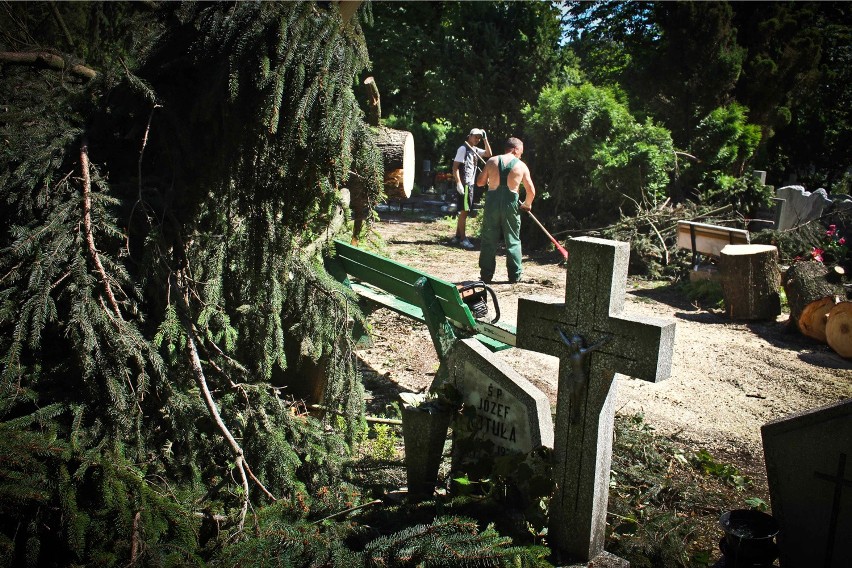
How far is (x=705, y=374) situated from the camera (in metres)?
5.88

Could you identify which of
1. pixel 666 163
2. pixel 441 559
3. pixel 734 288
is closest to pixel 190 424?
pixel 441 559

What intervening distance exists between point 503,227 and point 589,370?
20.9 feet

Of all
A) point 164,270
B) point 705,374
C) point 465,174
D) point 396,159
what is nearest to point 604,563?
point 164,270

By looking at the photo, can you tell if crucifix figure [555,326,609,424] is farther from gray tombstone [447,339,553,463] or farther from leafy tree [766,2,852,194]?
leafy tree [766,2,852,194]

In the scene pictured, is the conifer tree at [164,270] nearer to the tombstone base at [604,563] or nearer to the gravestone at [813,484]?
the tombstone base at [604,563]

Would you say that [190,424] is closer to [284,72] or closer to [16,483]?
[16,483]

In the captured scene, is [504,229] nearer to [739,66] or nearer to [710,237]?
[710,237]

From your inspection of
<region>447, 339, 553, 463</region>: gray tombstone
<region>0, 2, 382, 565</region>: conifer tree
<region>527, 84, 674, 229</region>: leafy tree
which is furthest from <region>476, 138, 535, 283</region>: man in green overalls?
<region>0, 2, 382, 565</region>: conifer tree

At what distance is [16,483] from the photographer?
232 centimetres

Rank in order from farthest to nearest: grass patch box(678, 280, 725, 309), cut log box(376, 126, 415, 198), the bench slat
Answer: grass patch box(678, 280, 725, 309) → cut log box(376, 126, 415, 198) → the bench slat

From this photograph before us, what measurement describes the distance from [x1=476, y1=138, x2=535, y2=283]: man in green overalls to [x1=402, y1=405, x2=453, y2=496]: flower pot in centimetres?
579

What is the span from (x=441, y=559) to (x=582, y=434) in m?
0.82

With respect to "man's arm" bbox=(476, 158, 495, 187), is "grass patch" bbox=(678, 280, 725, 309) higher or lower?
lower

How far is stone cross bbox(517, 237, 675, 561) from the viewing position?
2.70 metres
